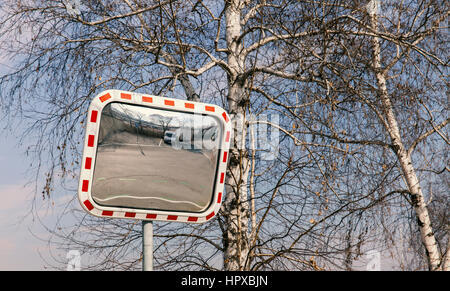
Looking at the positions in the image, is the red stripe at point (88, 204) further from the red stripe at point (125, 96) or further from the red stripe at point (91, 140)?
the red stripe at point (125, 96)

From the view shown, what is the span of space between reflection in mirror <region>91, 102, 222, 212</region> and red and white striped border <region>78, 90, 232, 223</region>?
3 cm

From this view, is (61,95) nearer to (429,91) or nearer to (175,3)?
(175,3)

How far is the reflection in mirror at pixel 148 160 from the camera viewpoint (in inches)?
109

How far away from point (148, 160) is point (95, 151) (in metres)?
0.30

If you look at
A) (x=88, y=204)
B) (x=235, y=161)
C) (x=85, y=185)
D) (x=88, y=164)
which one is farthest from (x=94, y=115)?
(x=235, y=161)

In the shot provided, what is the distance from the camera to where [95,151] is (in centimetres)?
273

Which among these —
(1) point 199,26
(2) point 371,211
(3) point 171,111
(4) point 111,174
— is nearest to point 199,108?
(3) point 171,111

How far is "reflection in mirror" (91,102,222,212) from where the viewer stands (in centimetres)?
277

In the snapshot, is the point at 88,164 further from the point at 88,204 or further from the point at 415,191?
the point at 415,191

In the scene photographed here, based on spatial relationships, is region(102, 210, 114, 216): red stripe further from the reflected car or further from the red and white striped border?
the reflected car

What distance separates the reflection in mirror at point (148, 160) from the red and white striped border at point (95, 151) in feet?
0.10

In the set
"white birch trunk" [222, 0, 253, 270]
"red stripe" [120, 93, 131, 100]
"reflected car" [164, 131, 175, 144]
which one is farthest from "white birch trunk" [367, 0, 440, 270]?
"red stripe" [120, 93, 131, 100]

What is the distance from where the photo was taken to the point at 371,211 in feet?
22.2

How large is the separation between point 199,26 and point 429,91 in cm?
399
